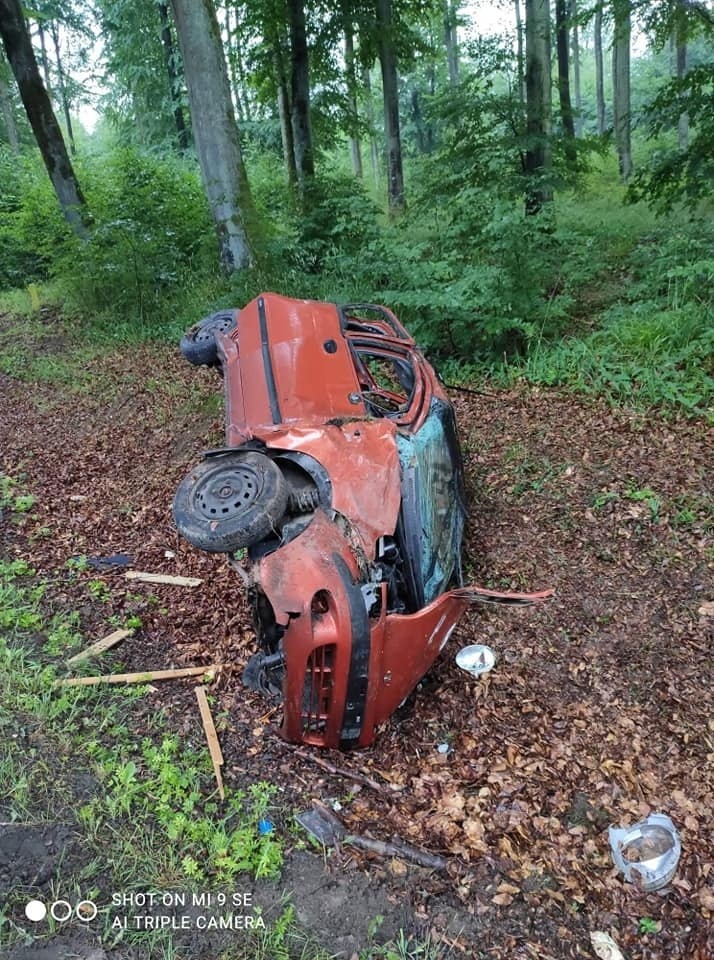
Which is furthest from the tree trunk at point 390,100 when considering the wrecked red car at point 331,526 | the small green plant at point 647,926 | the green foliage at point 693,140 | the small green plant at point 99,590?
the small green plant at point 647,926

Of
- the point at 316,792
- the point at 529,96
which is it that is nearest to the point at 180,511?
the point at 316,792

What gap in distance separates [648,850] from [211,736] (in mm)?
1940

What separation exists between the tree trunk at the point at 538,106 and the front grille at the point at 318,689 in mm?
7395

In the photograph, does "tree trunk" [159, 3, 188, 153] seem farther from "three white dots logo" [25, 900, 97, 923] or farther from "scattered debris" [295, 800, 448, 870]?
"three white dots logo" [25, 900, 97, 923]

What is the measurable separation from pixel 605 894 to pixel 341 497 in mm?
1929

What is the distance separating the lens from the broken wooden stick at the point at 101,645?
349cm

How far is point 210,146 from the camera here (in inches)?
332

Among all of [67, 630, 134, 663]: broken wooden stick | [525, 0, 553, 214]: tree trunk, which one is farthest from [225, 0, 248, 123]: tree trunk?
[67, 630, 134, 663]: broken wooden stick

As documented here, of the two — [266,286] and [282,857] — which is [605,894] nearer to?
[282,857]

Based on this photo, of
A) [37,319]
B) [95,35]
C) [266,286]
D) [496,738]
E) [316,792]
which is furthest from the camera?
[95,35]

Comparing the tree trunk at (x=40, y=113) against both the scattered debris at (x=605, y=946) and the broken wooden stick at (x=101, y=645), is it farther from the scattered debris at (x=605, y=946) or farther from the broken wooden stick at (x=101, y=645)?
the scattered debris at (x=605, y=946)

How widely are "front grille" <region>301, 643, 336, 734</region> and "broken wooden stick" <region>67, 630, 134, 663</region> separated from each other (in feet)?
4.71

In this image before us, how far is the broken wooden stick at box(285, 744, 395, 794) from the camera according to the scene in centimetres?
279

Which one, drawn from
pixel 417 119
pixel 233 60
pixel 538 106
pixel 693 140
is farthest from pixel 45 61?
pixel 693 140
